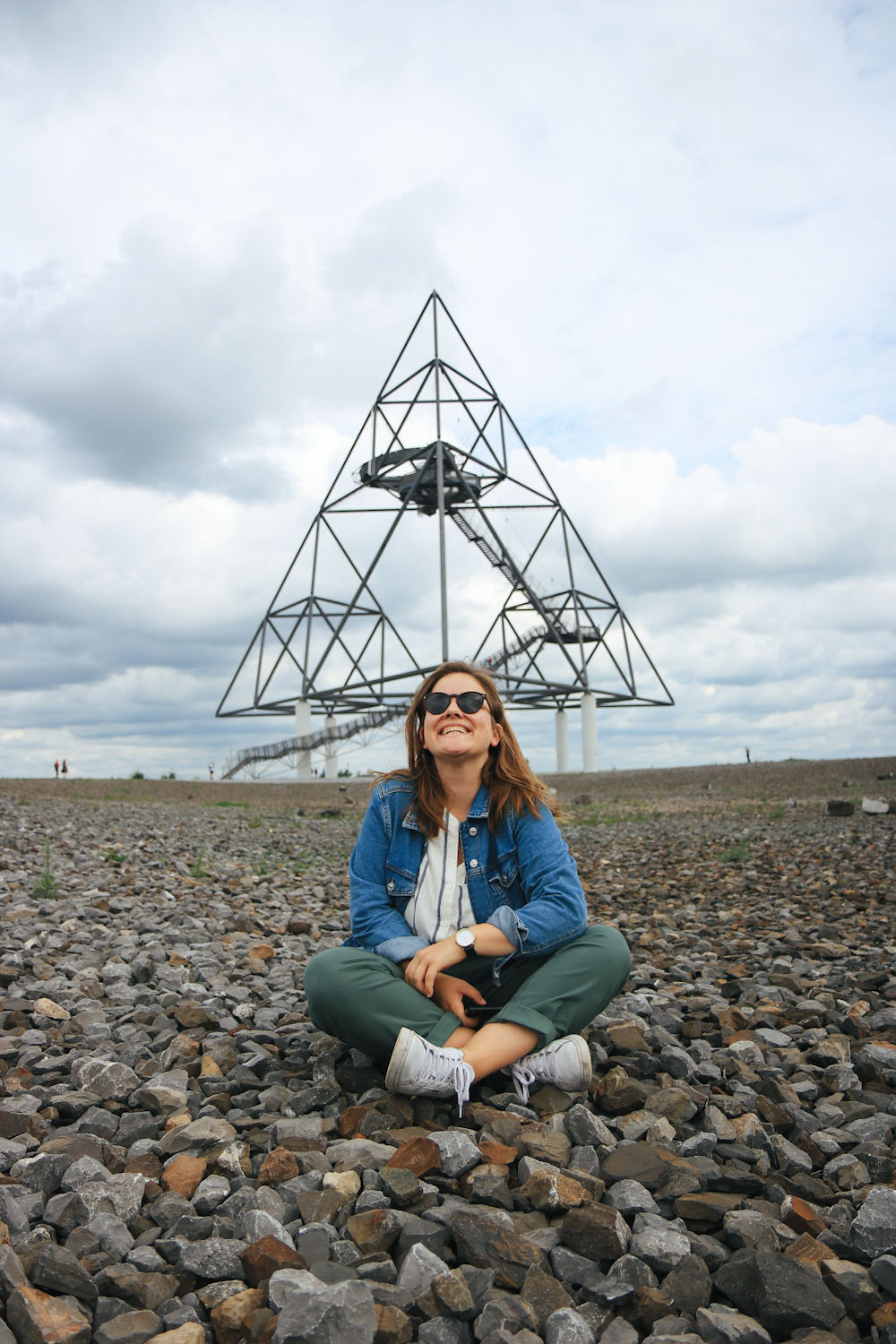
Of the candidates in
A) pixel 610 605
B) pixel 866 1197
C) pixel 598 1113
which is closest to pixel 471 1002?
pixel 598 1113

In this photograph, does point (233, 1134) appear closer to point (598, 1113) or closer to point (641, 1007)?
point (598, 1113)

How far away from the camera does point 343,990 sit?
2.54 m

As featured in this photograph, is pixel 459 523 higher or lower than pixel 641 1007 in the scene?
higher

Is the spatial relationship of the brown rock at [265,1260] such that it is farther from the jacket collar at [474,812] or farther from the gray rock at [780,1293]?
the jacket collar at [474,812]

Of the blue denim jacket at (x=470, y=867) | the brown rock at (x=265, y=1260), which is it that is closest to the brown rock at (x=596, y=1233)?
the brown rock at (x=265, y=1260)

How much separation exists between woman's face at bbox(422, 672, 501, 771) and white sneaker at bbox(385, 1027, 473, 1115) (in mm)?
841

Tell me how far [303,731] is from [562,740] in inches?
325

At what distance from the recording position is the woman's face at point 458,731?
2783mm

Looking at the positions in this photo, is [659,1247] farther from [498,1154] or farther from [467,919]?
[467,919]

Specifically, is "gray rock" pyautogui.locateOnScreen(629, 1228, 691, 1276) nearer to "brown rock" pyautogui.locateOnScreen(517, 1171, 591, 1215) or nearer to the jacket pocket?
"brown rock" pyautogui.locateOnScreen(517, 1171, 591, 1215)

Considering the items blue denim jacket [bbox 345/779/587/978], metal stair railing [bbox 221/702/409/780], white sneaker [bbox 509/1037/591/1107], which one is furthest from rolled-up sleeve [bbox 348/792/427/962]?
metal stair railing [bbox 221/702/409/780]

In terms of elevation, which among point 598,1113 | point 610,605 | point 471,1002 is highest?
point 610,605

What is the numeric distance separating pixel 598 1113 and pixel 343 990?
30.5 inches

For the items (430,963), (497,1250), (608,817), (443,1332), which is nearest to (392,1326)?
(443,1332)
